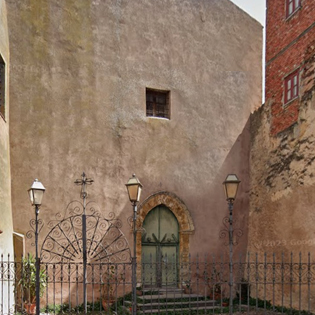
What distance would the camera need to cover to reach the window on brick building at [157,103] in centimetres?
1248

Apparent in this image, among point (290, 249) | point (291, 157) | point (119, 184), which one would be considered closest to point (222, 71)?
point (291, 157)

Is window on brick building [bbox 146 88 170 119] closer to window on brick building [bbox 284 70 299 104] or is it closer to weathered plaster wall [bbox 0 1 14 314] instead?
window on brick building [bbox 284 70 299 104]

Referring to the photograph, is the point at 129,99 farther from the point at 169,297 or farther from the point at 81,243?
the point at 169,297

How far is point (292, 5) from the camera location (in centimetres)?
1177

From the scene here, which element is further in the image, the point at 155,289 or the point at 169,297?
the point at 155,289

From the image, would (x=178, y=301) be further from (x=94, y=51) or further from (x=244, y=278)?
(x=94, y=51)

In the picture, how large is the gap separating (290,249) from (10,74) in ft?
25.6

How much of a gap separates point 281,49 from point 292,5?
113cm

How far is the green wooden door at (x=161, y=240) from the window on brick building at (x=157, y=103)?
2.58 metres

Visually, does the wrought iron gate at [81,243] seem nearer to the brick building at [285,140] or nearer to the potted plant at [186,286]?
the potted plant at [186,286]

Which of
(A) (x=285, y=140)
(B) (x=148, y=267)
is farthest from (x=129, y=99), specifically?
(B) (x=148, y=267)

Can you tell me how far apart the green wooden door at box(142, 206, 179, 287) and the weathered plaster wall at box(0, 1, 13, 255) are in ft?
11.6

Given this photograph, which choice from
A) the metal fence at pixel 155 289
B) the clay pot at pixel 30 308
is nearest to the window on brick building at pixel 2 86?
the metal fence at pixel 155 289

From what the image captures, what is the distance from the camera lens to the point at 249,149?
1326 centimetres
